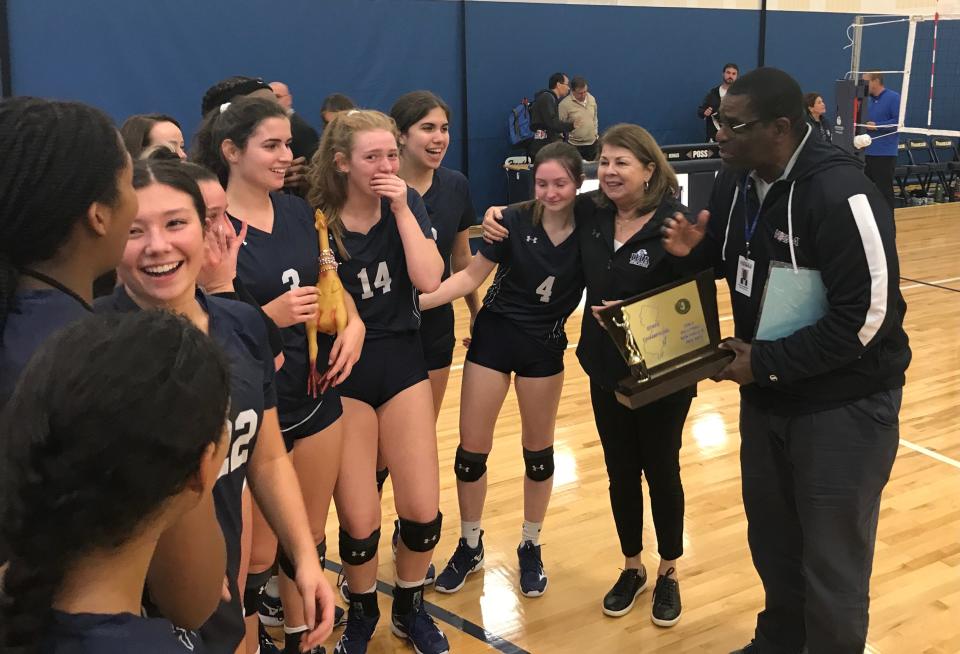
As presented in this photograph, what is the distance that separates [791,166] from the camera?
2566mm

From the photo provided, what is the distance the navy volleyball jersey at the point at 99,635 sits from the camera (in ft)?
3.55

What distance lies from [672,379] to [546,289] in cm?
75

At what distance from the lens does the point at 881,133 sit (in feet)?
40.1

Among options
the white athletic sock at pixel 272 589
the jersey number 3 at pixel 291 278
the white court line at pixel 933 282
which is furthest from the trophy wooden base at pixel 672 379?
the white court line at pixel 933 282

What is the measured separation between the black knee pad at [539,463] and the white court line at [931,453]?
8.13 ft

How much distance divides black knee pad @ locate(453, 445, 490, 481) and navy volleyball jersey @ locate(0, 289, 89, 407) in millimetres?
2347

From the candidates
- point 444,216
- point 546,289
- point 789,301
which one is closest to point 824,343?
point 789,301

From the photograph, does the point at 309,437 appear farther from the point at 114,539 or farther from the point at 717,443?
the point at 717,443

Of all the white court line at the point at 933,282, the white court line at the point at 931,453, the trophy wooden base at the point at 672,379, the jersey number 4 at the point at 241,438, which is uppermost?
the jersey number 4 at the point at 241,438

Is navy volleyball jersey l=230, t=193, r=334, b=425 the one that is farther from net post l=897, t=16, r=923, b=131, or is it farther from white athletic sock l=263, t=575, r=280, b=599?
net post l=897, t=16, r=923, b=131

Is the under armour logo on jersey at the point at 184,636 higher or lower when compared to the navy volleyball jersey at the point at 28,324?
lower

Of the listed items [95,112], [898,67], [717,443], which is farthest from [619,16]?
[95,112]

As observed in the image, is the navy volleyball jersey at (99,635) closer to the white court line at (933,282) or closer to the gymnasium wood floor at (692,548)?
the gymnasium wood floor at (692,548)

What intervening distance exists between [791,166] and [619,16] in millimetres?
12218
